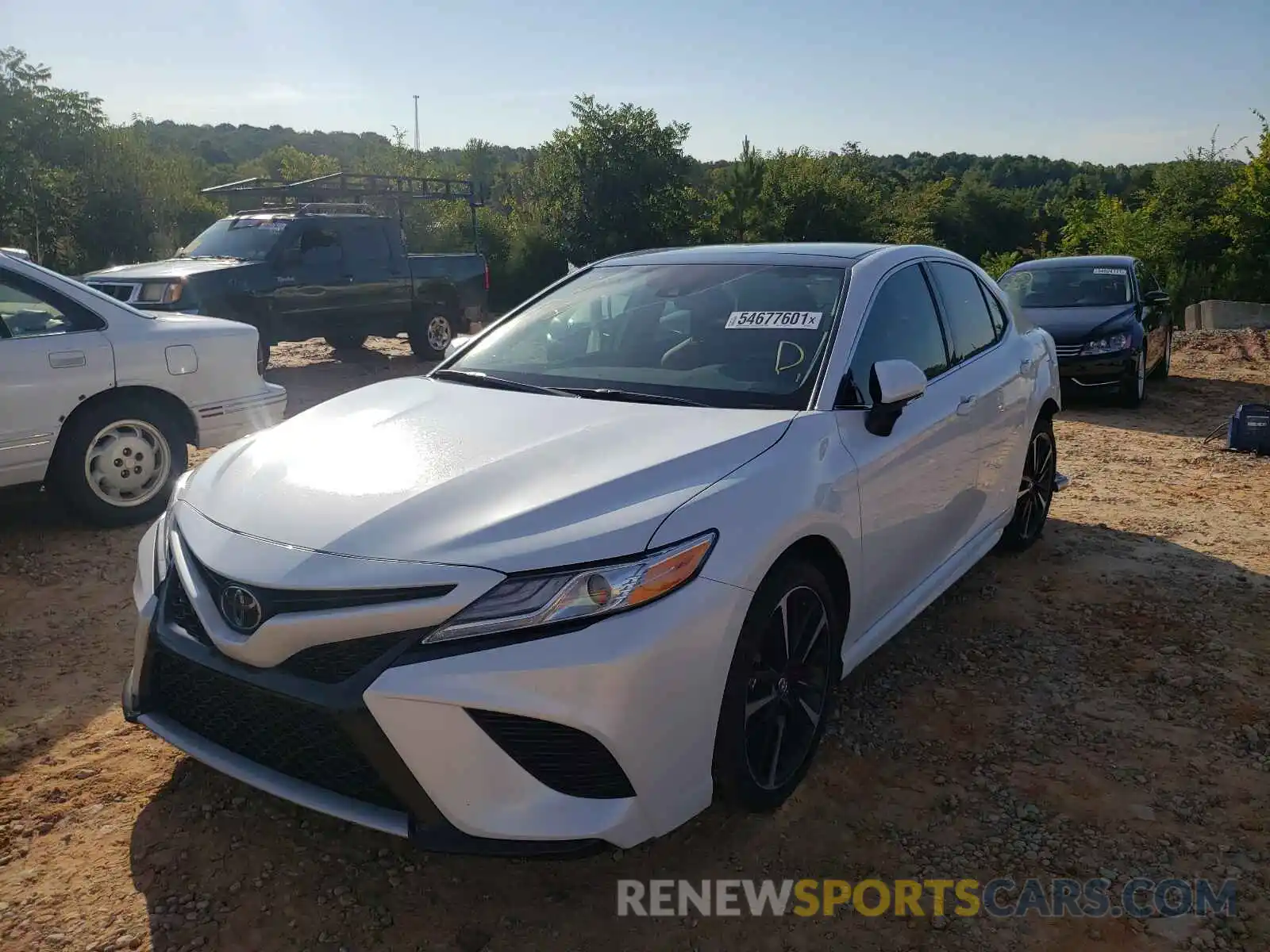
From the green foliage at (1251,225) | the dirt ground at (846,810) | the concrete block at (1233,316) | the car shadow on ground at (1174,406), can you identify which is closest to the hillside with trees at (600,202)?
the green foliage at (1251,225)

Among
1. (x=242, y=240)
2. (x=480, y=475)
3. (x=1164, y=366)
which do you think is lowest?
(x=1164, y=366)

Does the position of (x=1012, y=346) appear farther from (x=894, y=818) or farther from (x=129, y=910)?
(x=129, y=910)

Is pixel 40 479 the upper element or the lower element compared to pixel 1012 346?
lower

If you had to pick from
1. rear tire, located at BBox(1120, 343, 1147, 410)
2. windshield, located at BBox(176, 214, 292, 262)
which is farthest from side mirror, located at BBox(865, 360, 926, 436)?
windshield, located at BBox(176, 214, 292, 262)

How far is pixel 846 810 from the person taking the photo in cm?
290

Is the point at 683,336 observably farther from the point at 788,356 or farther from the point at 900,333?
the point at 900,333

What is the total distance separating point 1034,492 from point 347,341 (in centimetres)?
1041

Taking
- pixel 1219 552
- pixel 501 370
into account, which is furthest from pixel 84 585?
pixel 1219 552

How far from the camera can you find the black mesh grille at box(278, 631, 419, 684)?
85.2 inches

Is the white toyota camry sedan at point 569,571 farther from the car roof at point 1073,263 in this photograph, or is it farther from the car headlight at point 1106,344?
the car roof at point 1073,263

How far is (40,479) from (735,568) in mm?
4396

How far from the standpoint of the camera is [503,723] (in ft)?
7.00

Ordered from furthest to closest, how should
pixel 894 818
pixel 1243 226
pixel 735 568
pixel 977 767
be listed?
pixel 1243 226
pixel 977 767
pixel 894 818
pixel 735 568

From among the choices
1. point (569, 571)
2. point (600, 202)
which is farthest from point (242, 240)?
point (600, 202)
